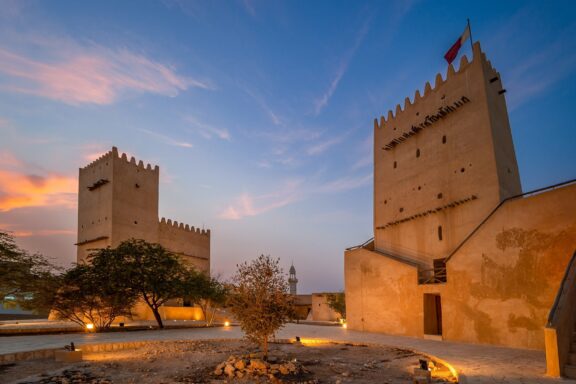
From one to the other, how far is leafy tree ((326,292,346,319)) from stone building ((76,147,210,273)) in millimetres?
15677

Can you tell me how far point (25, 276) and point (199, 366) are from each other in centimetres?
1239

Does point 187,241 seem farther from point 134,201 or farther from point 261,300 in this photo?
point 261,300

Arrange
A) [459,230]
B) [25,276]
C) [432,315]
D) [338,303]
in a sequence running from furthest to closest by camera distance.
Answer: [338,303] < [459,230] < [432,315] < [25,276]

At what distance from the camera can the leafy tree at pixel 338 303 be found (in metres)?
42.0

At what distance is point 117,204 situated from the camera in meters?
37.6

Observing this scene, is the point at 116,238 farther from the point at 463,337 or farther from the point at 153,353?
the point at 463,337

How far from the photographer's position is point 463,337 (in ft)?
55.7

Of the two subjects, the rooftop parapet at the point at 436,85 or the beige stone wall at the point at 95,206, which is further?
the beige stone wall at the point at 95,206

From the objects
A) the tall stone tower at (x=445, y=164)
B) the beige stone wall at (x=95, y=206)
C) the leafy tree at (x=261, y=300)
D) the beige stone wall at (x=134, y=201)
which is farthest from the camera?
the beige stone wall at (x=134, y=201)

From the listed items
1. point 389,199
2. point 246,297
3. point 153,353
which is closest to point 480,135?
point 389,199

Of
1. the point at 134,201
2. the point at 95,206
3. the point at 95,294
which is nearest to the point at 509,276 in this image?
the point at 95,294

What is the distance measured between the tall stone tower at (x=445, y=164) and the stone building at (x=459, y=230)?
0.06m

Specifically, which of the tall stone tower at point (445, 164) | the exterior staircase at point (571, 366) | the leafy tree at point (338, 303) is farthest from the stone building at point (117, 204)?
the exterior staircase at point (571, 366)

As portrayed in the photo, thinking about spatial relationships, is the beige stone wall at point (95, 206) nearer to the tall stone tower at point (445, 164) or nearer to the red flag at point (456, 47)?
the tall stone tower at point (445, 164)
